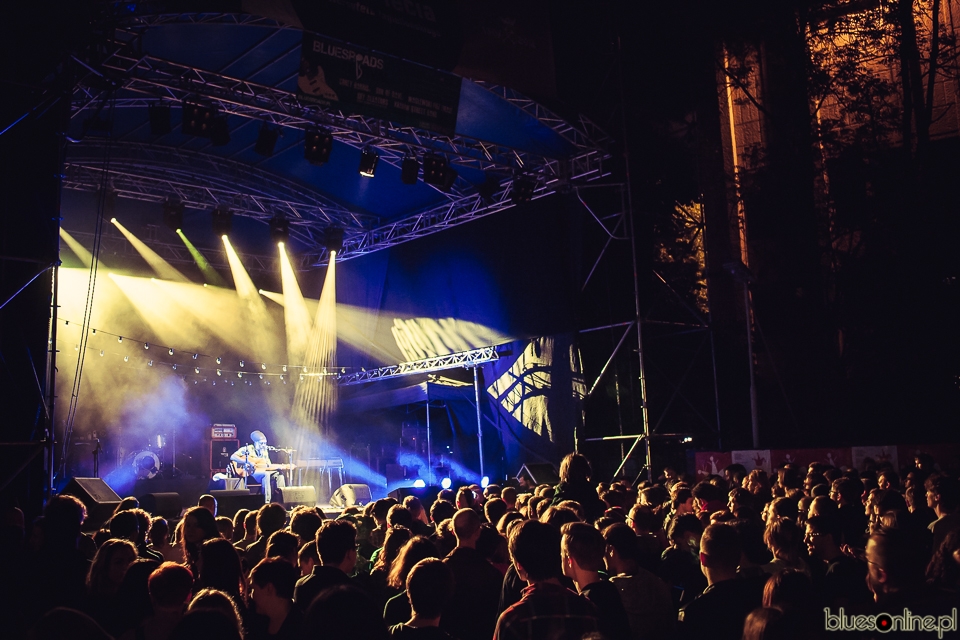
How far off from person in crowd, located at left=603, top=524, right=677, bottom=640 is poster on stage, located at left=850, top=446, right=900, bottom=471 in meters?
9.53

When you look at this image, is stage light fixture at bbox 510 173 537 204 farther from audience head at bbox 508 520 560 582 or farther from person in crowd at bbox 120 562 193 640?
person in crowd at bbox 120 562 193 640

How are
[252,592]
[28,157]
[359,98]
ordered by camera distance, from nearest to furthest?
[252,592] < [28,157] < [359,98]

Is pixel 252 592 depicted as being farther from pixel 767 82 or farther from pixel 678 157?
pixel 767 82

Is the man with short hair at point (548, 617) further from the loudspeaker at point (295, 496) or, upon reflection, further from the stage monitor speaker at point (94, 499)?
the loudspeaker at point (295, 496)

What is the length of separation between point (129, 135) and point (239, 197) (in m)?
2.99

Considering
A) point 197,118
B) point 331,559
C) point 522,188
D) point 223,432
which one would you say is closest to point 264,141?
point 197,118

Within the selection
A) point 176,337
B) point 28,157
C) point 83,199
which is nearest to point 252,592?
point 28,157

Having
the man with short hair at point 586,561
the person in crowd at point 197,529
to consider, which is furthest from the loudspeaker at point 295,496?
the man with short hair at point 586,561

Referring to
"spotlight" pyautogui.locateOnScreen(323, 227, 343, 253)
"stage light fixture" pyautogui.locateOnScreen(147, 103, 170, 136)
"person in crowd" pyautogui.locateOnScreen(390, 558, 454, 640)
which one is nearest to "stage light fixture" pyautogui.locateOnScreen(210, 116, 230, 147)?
"stage light fixture" pyautogui.locateOnScreen(147, 103, 170, 136)

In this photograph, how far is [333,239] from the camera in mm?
19641

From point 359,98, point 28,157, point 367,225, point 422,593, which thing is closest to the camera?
point 422,593

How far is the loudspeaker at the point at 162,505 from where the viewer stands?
12.2 metres

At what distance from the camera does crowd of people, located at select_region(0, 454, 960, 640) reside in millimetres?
2666

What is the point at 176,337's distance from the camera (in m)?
20.5
